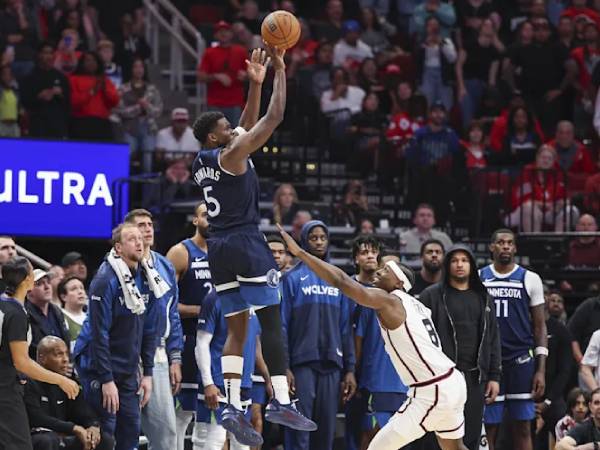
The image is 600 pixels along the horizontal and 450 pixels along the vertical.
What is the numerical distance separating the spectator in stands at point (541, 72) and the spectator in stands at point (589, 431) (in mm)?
8540

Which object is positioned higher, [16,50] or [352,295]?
[16,50]

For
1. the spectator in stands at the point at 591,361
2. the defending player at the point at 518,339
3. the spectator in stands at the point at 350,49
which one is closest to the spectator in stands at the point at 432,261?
the defending player at the point at 518,339

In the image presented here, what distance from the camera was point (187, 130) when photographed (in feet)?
64.7

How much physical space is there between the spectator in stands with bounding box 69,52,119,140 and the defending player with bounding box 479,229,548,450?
6.30m

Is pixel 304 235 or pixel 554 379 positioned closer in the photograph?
pixel 304 235

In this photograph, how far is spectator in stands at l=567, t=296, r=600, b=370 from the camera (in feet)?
52.9

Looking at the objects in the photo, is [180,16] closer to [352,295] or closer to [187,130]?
[187,130]

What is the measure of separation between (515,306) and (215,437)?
3325 mm

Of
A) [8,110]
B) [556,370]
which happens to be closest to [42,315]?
[556,370]

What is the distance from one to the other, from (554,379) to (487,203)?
151 inches

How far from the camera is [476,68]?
2288 cm

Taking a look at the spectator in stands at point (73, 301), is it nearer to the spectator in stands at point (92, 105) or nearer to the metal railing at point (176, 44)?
the spectator in stands at point (92, 105)

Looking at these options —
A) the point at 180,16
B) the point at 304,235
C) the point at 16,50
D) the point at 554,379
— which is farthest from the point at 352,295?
the point at 180,16

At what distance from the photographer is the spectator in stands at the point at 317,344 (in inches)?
549
